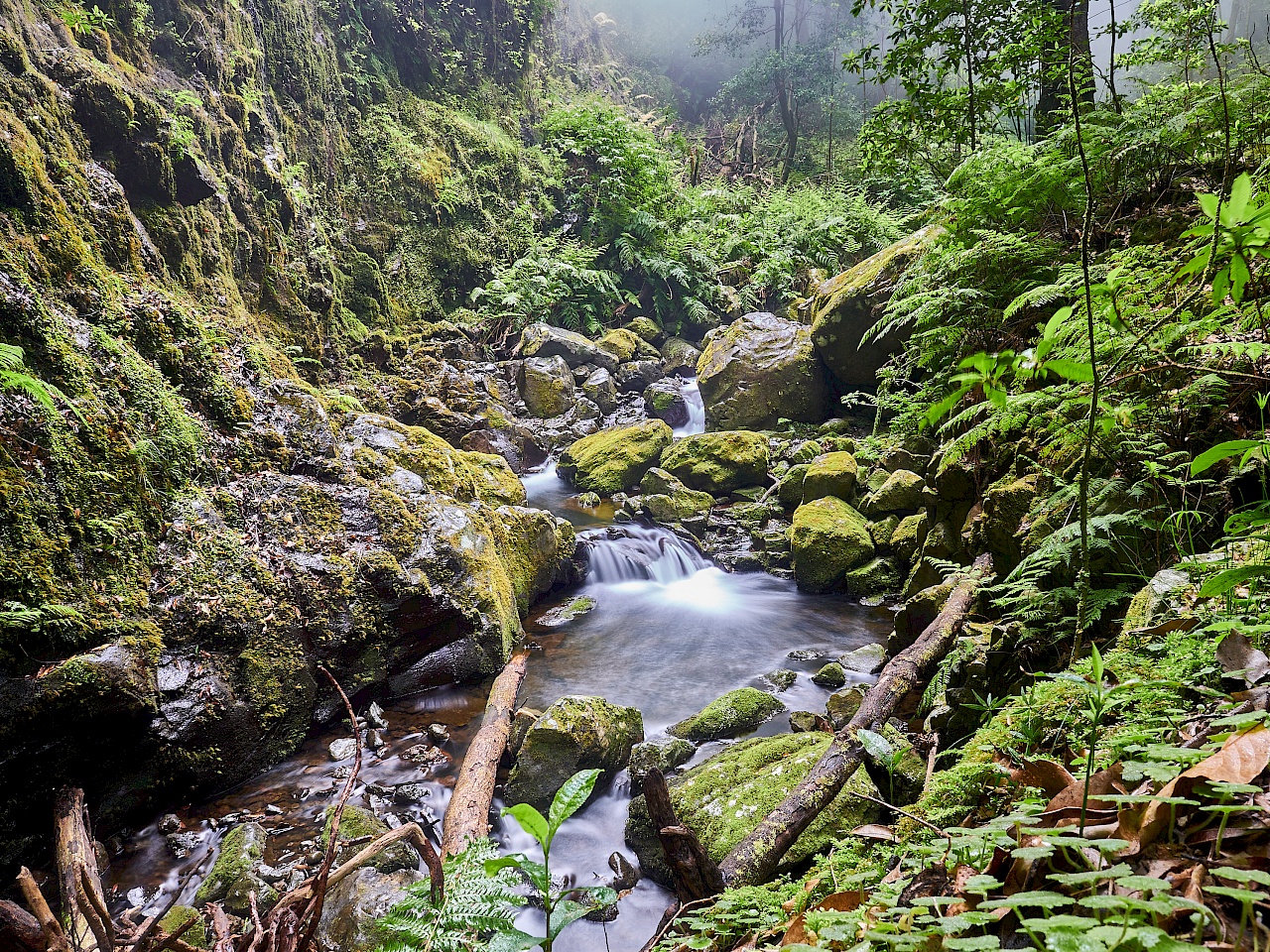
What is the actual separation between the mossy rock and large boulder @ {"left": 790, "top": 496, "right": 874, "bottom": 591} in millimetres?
5328

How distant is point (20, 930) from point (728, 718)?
401cm

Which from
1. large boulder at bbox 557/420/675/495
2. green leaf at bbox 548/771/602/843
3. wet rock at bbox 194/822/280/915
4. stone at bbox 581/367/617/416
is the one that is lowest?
wet rock at bbox 194/822/280/915

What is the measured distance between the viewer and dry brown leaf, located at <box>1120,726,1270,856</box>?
1004 mm

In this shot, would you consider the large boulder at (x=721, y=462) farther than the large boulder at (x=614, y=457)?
No

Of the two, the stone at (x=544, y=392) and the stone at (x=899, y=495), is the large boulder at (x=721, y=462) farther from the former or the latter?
the stone at (x=544, y=392)

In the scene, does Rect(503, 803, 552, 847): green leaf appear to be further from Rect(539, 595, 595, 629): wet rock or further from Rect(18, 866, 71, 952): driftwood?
Rect(539, 595, 595, 629): wet rock

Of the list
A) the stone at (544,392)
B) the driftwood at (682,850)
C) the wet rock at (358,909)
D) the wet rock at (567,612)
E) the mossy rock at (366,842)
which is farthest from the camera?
the stone at (544,392)

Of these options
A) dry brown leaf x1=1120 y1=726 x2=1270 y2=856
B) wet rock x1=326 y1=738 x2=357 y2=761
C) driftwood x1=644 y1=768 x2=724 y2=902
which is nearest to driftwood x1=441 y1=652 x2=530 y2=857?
driftwood x1=644 y1=768 x2=724 y2=902

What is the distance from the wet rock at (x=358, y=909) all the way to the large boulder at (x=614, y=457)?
7.49 meters

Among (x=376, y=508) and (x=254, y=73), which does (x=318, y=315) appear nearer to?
(x=254, y=73)

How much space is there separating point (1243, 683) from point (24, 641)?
5134mm

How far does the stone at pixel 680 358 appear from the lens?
14398 millimetres

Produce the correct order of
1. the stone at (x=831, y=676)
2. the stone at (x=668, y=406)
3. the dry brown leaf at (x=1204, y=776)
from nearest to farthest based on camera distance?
the dry brown leaf at (x=1204, y=776) → the stone at (x=831, y=676) → the stone at (x=668, y=406)

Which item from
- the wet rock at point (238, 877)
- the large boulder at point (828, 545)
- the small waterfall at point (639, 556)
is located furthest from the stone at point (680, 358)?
the wet rock at point (238, 877)
